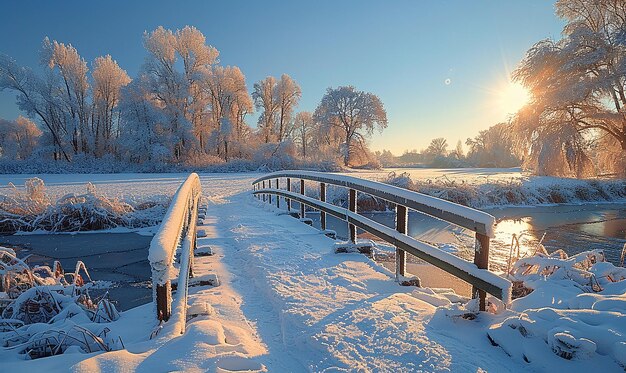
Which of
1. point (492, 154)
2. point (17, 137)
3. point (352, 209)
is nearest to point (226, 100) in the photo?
point (17, 137)

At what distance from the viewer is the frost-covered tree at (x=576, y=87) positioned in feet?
61.8

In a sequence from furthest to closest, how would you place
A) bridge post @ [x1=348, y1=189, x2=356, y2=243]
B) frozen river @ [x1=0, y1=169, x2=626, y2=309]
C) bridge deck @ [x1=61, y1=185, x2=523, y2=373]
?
frozen river @ [x1=0, y1=169, x2=626, y2=309] < bridge post @ [x1=348, y1=189, x2=356, y2=243] < bridge deck @ [x1=61, y1=185, x2=523, y2=373]

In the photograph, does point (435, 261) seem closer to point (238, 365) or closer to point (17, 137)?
A: point (238, 365)

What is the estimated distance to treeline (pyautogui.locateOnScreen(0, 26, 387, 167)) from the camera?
119 feet

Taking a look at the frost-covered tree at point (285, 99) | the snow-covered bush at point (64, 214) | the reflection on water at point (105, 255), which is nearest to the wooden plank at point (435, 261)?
the reflection on water at point (105, 255)

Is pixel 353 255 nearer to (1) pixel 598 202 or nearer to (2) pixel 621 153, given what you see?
(1) pixel 598 202

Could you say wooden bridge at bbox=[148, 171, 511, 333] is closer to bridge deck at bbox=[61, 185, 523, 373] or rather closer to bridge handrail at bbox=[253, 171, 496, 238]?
bridge handrail at bbox=[253, 171, 496, 238]

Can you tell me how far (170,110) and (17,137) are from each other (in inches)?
1561

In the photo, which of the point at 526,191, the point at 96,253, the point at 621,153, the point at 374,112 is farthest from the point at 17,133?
the point at 621,153

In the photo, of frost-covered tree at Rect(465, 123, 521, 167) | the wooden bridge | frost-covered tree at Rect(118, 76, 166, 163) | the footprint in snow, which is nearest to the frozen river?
the wooden bridge

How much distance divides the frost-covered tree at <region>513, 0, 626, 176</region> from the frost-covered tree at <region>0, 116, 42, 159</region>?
66001 millimetres

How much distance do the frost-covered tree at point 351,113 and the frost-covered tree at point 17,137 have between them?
46196mm

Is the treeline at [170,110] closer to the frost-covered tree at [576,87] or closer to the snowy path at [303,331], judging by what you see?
the frost-covered tree at [576,87]

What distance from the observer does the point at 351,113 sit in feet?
159
